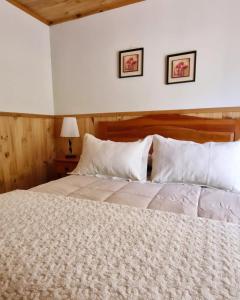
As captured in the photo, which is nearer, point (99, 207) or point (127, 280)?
point (127, 280)

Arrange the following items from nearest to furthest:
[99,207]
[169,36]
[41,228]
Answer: [41,228] < [99,207] < [169,36]

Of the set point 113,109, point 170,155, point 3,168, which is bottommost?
point 3,168

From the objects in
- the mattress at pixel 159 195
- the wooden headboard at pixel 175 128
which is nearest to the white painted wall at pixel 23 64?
the wooden headboard at pixel 175 128

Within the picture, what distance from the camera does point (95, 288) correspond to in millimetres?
545

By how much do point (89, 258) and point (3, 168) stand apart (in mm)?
1889

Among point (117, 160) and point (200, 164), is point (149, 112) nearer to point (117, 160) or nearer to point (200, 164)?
point (117, 160)

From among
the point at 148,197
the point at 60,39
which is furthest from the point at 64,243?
the point at 60,39

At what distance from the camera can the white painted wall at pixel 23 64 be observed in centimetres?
213

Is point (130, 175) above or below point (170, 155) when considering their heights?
below

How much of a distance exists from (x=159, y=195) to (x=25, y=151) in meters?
1.77

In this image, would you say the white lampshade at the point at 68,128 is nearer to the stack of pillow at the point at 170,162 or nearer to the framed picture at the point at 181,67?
the stack of pillow at the point at 170,162

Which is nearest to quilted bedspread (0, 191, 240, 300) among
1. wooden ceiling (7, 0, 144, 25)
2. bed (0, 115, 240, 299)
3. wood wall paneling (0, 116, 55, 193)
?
bed (0, 115, 240, 299)

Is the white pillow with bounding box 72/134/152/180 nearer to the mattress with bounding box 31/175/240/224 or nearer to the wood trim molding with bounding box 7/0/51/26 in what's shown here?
the mattress with bounding box 31/175/240/224

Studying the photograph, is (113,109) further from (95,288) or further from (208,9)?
(95,288)
